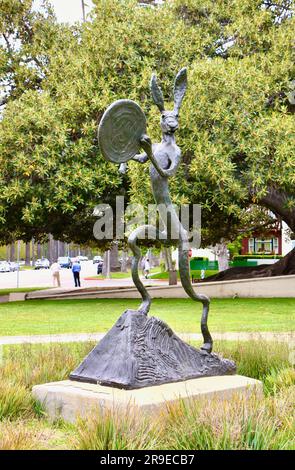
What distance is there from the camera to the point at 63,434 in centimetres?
Result: 603

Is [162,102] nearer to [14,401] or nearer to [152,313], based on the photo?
[14,401]

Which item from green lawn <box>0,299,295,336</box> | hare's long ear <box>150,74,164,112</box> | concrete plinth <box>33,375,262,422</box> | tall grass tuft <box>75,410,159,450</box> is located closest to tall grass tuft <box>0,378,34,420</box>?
concrete plinth <box>33,375,262,422</box>

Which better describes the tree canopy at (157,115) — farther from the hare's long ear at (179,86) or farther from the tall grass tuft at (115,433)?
the tall grass tuft at (115,433)

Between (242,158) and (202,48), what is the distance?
4.38m

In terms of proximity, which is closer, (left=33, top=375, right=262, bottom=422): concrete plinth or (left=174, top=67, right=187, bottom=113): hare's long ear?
(left=33, top=375, right=262, bottom=422): concrete plinth

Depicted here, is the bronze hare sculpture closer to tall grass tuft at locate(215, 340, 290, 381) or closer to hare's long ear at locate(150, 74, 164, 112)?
hare's long ear at locate(150, 74, 164, 112)

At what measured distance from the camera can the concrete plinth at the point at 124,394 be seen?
19.4 feet

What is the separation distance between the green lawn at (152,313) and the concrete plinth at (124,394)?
4578mm

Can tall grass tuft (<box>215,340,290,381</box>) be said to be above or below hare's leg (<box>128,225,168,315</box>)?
below

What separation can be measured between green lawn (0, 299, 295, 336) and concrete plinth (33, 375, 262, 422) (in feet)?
15.0

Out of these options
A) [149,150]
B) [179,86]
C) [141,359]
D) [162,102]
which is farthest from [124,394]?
[179,86]

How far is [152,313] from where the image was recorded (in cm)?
1598

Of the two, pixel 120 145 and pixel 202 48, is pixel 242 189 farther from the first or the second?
pixel 120 145

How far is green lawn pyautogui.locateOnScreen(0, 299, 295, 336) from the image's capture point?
13.5 meters
